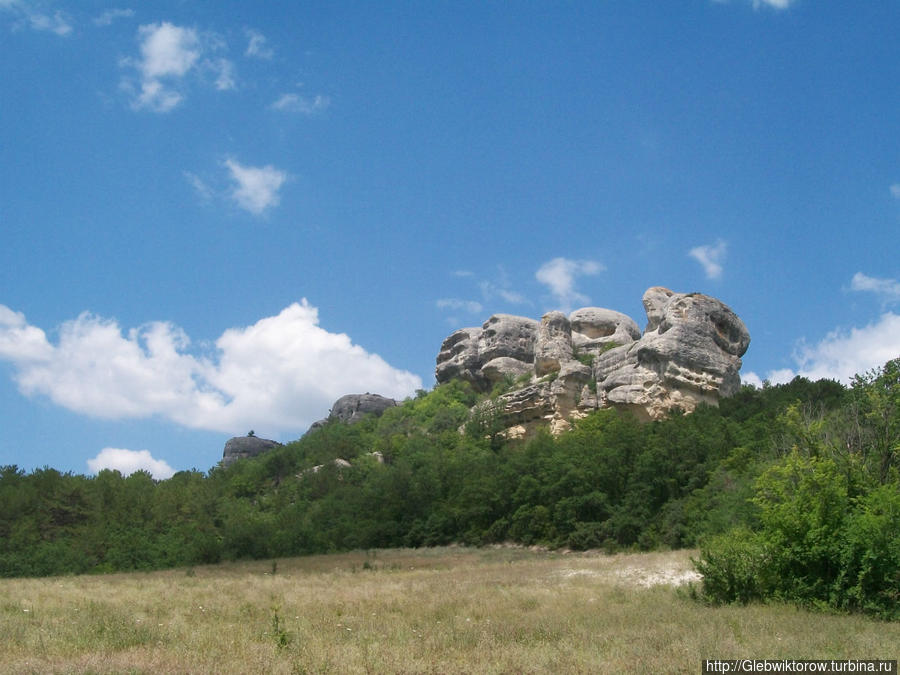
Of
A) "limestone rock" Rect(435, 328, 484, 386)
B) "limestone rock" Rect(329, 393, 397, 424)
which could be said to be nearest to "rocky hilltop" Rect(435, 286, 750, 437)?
"limestone rock" Rect(435, 328, 484, 386)

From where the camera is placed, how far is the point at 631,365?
68.5m

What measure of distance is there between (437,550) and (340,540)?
909 centimetres

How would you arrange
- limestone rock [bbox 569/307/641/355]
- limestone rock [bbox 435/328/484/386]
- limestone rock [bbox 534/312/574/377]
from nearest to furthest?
limestone rock [bbox 534/312/574/377]
limestone rock [bbox 569/307/641/355]
limestone rock [bbox 435/328/484/386]

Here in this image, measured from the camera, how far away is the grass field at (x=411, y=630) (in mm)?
10023

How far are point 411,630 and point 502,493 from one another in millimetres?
40776

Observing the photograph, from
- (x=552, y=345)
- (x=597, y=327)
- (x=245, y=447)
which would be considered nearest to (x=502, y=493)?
(x=552, y=345)

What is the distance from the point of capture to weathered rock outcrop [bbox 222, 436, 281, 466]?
107 meters

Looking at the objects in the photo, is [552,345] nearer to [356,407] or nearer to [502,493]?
[502,493]

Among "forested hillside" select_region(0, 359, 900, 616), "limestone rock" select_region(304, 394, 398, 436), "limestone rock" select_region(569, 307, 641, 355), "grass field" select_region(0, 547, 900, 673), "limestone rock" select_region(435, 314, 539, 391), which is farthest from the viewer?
"limestone rock" select_region(304, 394, 398, 436)

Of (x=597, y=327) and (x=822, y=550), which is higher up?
(x=597, y=327)

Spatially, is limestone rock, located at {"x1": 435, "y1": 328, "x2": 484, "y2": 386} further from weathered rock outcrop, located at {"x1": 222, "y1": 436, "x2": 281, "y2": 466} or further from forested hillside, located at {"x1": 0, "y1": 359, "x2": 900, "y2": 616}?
weathered rock outcrop, located at {"x1": 222, "y1": 436, "x2": 281, "y2": 466}

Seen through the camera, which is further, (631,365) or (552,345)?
(552,345)

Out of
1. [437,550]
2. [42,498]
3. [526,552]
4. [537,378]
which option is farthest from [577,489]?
[42,498]

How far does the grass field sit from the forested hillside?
3.89m
